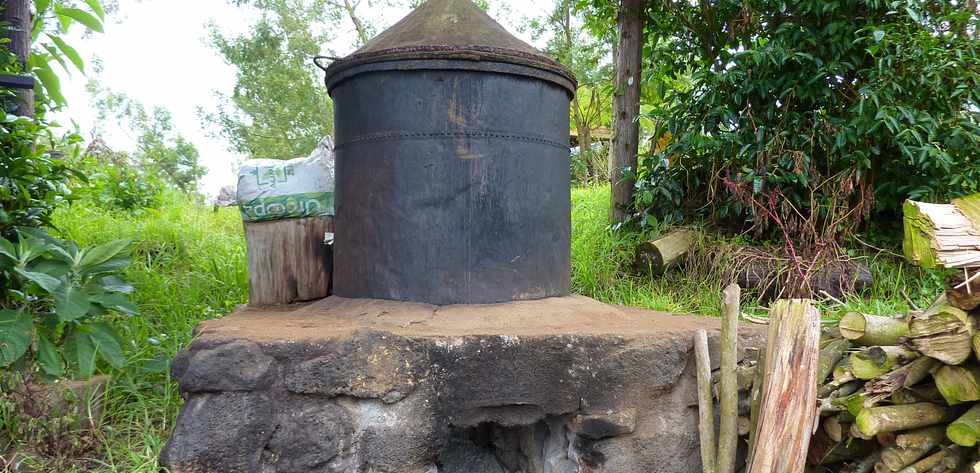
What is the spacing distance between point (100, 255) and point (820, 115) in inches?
156

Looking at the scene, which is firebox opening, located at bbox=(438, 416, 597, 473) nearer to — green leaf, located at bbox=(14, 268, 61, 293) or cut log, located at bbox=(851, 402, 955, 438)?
cut log, located at bbox=(851, 402, 955, 438)

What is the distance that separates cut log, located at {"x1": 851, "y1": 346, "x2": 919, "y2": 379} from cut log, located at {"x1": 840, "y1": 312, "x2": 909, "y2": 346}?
76 mm

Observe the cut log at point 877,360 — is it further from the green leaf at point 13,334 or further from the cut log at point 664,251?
the green leaf at point 13,334

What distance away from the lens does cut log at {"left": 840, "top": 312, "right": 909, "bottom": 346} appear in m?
2.09

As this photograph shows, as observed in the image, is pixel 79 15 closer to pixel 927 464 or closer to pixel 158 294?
pixel 158 294

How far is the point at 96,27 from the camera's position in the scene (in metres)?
3.51

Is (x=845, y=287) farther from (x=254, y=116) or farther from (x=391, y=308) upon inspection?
(x=254, y=116)

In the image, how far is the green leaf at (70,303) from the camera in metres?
2.18

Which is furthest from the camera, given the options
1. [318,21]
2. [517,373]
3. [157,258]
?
[318,21]

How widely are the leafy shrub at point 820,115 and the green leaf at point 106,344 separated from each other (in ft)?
10.1

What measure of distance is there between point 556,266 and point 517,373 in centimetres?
89

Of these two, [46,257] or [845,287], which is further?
[845,287]

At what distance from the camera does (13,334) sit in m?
2.20

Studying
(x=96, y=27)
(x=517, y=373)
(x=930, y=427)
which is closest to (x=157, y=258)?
Answer: (x=96, y=27)
